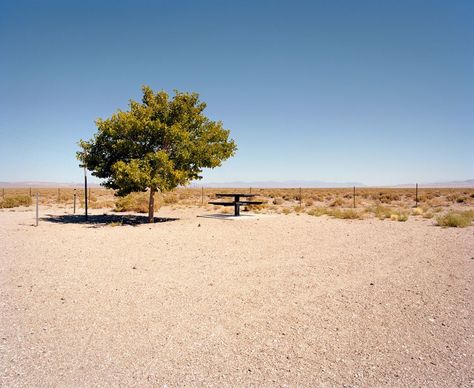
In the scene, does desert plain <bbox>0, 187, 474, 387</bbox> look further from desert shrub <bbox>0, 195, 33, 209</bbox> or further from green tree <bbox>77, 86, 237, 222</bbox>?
desert shrub <bbox>0, 195, 33, 209</bbox>

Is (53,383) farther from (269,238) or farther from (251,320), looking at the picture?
(269,238)

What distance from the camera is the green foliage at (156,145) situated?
54.6 feet

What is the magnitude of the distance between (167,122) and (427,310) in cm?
1434

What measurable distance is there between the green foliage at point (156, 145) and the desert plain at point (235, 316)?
603 cm

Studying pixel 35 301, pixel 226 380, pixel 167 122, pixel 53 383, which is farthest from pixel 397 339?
pixel 167 122

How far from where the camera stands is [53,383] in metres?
3.80

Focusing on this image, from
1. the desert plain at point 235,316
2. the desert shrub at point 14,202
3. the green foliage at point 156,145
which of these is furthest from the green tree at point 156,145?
the desert shrub at point 14,202

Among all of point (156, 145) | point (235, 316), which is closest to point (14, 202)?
point (156, 145)

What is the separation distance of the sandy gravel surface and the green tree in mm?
6003

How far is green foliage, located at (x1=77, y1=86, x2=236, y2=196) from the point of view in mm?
16656

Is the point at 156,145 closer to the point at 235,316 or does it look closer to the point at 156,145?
the point at 156,145

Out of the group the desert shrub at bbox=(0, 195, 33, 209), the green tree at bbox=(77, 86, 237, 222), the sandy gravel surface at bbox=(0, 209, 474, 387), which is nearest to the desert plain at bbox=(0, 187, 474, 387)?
the sandy gravel surface at bbox=(0, 209, 474, 387)

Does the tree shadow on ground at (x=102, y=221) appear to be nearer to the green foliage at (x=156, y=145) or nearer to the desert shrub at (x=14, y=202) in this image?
the green foliage at (x=156, y=145)

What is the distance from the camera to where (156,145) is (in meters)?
18.3
